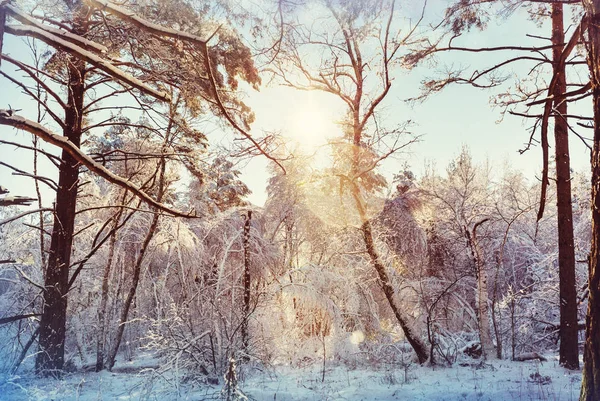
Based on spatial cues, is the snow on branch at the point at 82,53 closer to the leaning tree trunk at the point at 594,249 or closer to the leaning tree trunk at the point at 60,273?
the leaning tree trunk at the point at 594,249

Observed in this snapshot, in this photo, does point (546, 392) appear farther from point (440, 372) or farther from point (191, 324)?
point (191, 324)

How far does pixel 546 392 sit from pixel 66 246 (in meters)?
9.14

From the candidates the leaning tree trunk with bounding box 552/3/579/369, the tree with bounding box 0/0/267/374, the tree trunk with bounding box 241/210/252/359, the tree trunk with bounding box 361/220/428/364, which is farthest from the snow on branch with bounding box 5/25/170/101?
the leaning tree trunk with bounding box 552/3/579/369

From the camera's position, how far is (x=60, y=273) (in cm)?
772

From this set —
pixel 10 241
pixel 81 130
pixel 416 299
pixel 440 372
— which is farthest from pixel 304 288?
pixel 10 241

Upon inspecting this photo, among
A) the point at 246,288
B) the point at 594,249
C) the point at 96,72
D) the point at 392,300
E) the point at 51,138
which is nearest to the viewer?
the point at 51,138

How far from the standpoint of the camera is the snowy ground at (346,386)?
20.5 feet

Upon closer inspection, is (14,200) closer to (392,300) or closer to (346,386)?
(346,386)

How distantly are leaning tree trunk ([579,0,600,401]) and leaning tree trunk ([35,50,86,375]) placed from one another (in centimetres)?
780

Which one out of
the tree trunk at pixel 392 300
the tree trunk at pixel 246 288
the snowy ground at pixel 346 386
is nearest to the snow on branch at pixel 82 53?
the snowy ground at pixel 346 386

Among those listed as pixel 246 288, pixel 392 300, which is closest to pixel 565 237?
pixel 392 300

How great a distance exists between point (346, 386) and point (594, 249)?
6.28m

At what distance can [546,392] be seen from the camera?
6.12 meters

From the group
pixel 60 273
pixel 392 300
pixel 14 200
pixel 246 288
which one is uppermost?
pixel 14 200
